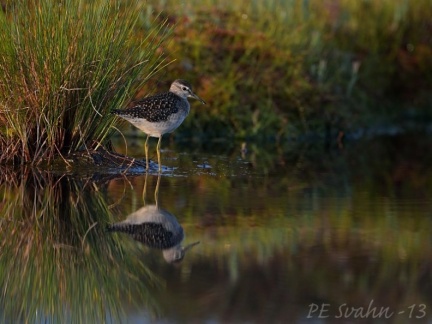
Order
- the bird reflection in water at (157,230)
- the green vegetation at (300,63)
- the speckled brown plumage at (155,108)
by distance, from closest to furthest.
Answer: the bird reflection in water at (157,230), the speckled brown plumage at (155,108), the green vegetation at (300,63)

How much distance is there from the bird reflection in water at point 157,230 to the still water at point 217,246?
14 mm

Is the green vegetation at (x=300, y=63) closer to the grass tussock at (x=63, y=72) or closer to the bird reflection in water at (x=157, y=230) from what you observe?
the grass tussock at (x=63, y=72)

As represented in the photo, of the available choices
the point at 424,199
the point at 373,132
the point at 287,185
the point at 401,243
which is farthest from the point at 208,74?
the point at 401,243

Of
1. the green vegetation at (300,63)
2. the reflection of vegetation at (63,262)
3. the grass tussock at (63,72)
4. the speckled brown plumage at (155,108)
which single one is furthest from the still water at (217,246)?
the green vegetation at (300,63)

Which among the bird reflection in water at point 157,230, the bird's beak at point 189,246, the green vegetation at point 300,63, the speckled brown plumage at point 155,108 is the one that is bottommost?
the green vegetation at point 300,63

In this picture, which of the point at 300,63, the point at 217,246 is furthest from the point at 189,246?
the point at 300,63

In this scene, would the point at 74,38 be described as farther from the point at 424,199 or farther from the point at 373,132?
the point at 373,132

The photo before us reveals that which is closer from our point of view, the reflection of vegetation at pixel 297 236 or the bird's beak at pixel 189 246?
the reflection of vegetation at pixel 297 236

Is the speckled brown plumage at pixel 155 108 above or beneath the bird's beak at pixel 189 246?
beneath

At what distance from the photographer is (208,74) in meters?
13.2

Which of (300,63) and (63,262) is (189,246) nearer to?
(63,262)

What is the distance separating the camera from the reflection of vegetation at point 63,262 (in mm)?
5203

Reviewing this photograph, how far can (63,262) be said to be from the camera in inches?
239

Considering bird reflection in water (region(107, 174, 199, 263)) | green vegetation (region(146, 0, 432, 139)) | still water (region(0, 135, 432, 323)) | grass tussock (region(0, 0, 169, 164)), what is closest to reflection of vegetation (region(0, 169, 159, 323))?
still water (region(0, 135, 432, 323))
